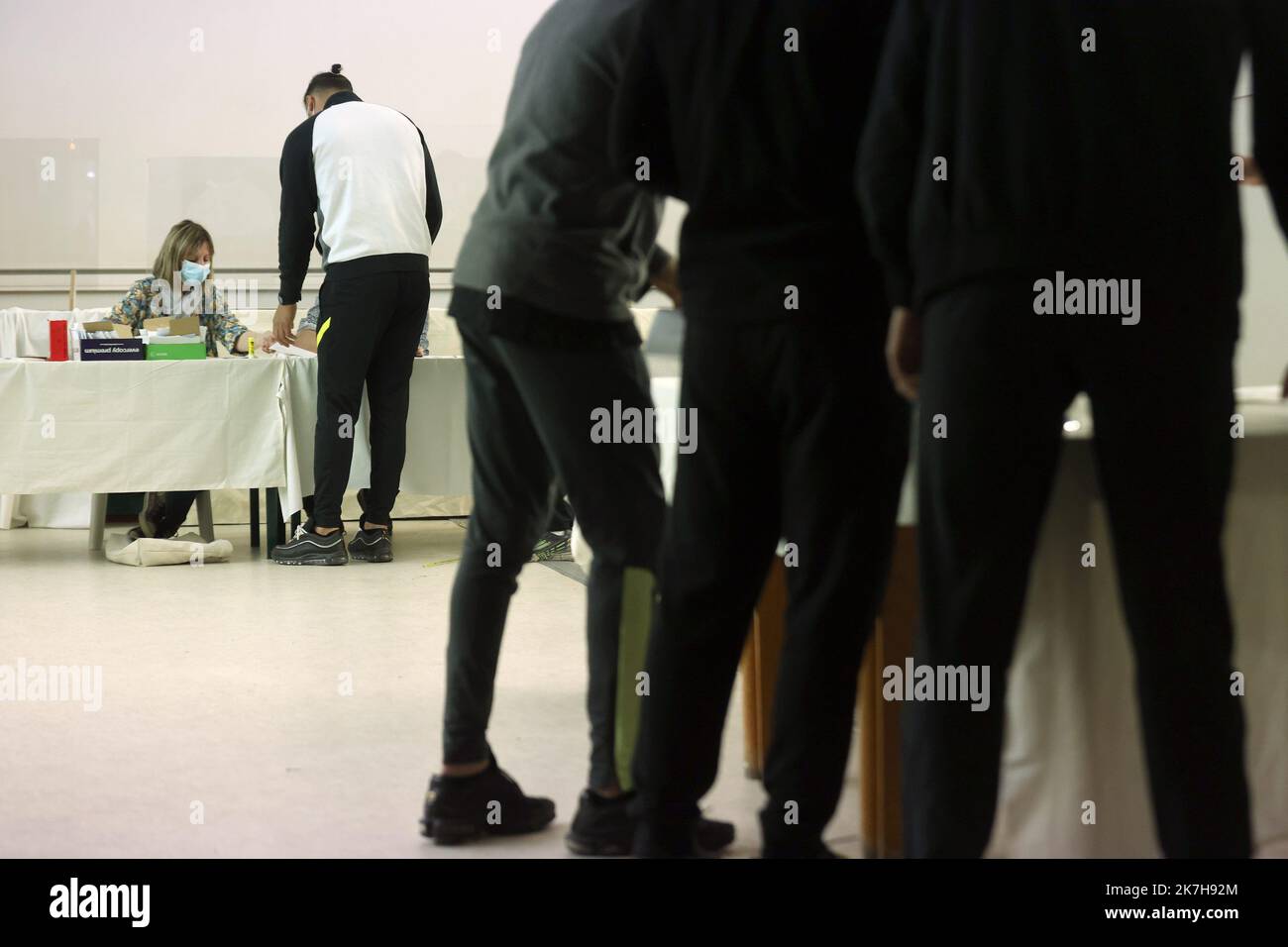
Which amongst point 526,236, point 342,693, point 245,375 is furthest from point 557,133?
point 245,375

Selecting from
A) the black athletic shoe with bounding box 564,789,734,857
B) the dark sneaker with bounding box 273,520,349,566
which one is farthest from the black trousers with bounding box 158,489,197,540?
the black athletic shoe with bounding box 564,789,734,857

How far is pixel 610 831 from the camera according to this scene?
54.8 inches

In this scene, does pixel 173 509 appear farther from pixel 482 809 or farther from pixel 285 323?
pixel 482 809

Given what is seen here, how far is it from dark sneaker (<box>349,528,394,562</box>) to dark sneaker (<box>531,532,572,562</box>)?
44 centimetres

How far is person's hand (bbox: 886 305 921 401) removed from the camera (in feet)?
3.82

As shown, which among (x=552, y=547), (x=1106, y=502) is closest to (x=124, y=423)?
(x=552, y=547)

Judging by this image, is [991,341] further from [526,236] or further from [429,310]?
[429,310]

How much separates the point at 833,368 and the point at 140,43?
143cm

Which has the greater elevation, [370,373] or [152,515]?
[370,373]

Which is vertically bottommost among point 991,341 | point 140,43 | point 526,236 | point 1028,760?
point 1028,760

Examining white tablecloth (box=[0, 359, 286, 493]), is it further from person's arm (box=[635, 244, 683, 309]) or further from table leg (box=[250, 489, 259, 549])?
person's arm (box=[635, 244, 683, 309])

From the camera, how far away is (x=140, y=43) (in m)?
2.11

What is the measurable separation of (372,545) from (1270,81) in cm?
135

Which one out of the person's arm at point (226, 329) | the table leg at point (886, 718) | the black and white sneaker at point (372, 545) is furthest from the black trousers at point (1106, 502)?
the person's arm at point (226, 329)
